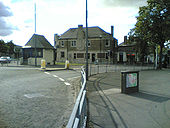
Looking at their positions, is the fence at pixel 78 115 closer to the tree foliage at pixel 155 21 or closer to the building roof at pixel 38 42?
the tree foliage at pixel 155 21

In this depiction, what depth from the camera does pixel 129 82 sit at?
813 cm

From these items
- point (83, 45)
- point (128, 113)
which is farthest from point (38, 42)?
point (128, 113)

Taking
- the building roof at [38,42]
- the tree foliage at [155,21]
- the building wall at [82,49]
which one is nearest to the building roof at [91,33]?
the building wall at [82,49]

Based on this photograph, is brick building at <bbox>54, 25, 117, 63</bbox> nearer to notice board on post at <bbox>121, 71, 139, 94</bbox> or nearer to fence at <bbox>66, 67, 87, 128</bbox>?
notice board on post at <bbox>121, 71, 139, 94</bbox>

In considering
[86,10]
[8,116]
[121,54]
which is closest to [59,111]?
[8,116]

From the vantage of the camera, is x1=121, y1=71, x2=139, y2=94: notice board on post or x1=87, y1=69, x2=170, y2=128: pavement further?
x1=121, y1=71, x2=139, y2=94: notice board on post

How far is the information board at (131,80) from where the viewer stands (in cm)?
809

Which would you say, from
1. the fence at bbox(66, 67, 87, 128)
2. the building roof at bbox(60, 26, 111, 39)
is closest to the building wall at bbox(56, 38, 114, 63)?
the building roof at bbox(60, 26, 111, 39)

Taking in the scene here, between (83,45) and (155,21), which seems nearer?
(155,21)

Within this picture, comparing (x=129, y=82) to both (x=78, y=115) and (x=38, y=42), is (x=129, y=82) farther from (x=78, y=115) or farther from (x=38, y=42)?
(x=38, y=42)

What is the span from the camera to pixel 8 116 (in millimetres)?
4695

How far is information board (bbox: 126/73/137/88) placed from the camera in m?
8.09

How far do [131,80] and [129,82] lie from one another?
21 cm

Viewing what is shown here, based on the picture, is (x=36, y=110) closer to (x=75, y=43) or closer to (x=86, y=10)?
(x=86, y=10)
